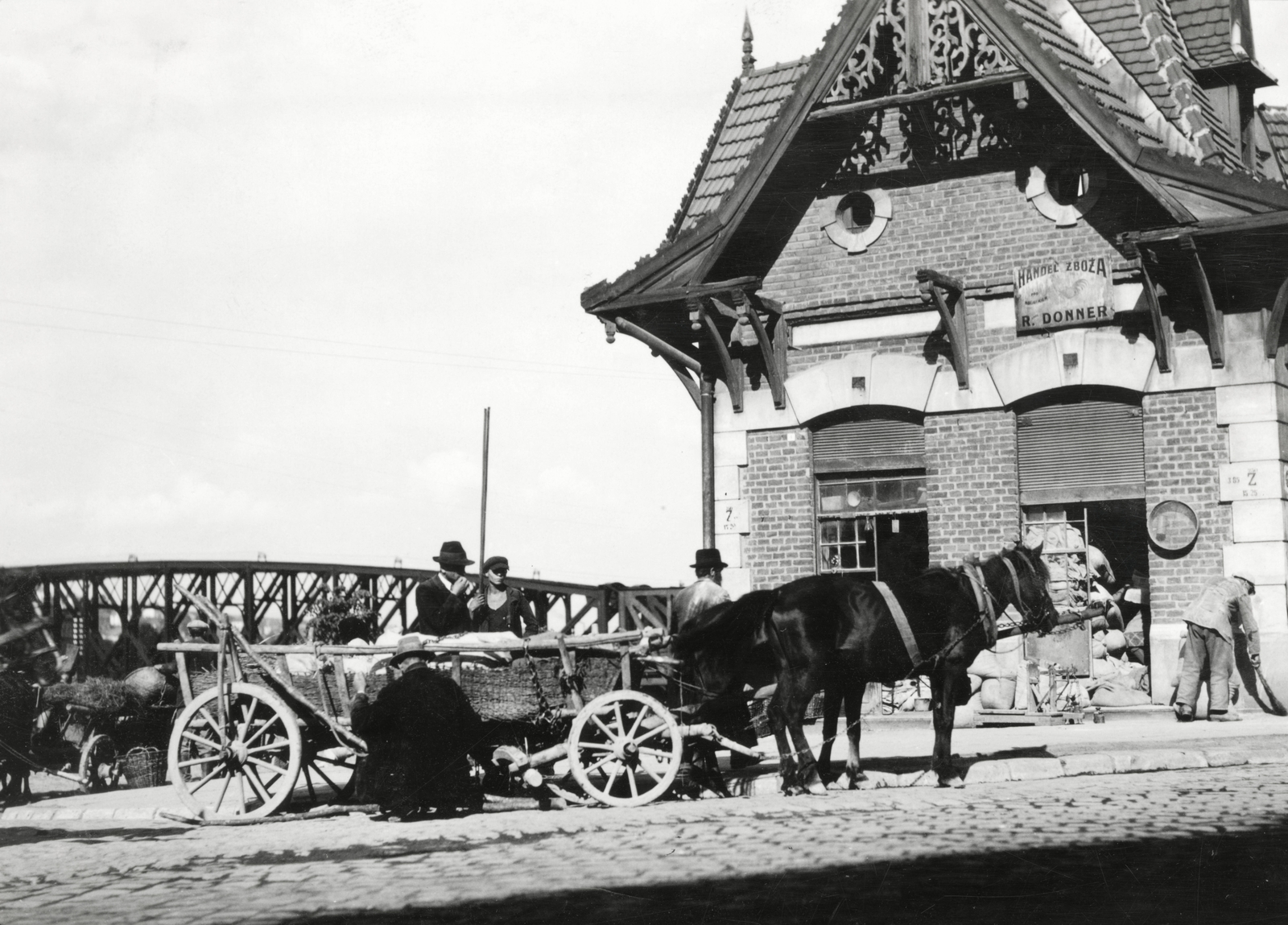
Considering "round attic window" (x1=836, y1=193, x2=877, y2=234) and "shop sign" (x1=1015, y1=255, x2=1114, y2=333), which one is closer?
"shop sign" (x1=1015, y1=255, x2=1114, y2=333)

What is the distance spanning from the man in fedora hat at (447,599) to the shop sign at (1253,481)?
731cm

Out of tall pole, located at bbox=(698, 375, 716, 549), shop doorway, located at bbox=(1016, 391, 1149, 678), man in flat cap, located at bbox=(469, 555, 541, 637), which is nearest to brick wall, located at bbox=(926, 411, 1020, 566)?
shop doorway, located at bbox=(1016, 391, 1149, 678)

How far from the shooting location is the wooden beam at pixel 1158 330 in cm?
1362

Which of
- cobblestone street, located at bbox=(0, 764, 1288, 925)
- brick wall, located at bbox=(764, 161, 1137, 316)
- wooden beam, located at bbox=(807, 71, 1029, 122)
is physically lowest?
cobblestone street, located at bbox=(0, 764, 1288, 925)

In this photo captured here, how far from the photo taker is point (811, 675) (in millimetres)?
9852

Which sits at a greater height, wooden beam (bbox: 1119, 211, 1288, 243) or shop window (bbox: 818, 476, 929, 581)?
wooden beam (bbox: 1119, 211, 1288, 243)

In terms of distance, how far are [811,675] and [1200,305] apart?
6.41 metres

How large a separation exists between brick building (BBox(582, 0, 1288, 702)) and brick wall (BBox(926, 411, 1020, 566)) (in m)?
0.02

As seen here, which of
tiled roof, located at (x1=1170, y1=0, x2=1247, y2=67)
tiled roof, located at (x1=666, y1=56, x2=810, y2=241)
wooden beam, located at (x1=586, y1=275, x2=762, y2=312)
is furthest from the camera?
tiled roof, located at (x1=666, y1=56, x2=810, y2=241)

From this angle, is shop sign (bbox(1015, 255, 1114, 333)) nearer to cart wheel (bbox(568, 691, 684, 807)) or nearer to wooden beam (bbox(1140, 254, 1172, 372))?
wooden beam (bbox(1140, 254, 1172, 372))

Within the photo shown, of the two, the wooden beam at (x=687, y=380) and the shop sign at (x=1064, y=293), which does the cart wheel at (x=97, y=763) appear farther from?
the shop sign at (x=1064, y=293)

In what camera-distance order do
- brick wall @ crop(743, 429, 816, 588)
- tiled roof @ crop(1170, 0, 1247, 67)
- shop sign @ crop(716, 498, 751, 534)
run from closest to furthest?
1. brick wall @ crop(743, 429, 816, 588)
2. shop sign @ crop(716, 498, 751, 534)
3. tiled roof @ crop(1170, 0, 1247, 67)

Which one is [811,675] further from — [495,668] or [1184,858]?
[1184,858]

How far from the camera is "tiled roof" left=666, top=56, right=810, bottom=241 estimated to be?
1716 cm
